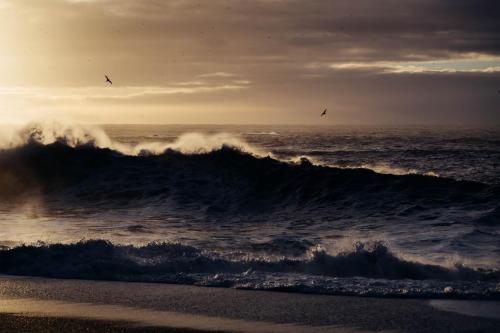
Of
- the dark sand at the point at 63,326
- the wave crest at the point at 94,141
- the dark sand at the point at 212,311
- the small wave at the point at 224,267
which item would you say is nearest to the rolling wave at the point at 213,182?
the wave crest at the point at 94,141

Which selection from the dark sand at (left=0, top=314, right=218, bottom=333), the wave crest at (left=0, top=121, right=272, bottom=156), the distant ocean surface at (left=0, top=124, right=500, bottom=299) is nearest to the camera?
the dark sand at (left=0, top=314, right=218, bottom=333)

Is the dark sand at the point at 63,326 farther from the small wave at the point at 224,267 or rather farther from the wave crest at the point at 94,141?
the wave crest at the point at 94,141

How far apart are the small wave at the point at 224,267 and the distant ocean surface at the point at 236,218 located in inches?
1.1

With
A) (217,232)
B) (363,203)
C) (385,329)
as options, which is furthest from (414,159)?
(385,329)

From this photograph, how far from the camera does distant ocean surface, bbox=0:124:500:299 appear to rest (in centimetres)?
1173

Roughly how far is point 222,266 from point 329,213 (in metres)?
8.34

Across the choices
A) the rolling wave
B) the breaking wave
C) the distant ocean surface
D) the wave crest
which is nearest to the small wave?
the distant ocean surface

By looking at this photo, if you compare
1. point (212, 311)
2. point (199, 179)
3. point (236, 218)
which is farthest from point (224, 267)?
point (199, 179)

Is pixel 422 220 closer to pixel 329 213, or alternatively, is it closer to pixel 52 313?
pixel 329 213

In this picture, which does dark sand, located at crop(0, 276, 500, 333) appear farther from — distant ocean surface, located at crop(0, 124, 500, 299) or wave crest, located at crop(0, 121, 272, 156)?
wave crest, located at crop(0, 121, 272, 156)

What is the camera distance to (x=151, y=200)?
22.2 m

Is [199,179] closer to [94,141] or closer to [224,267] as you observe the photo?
[94,141]

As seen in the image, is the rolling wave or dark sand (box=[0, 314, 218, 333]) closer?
dark sand (box=[0, 314, 218, 333])

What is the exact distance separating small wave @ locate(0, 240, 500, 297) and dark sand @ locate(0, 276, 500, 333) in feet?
2.23
